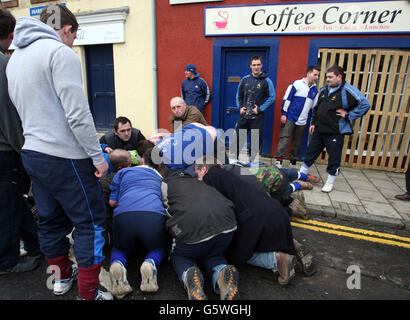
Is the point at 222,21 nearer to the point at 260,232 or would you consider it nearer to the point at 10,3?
the point at 260,232

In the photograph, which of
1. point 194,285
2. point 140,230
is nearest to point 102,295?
point 140,230

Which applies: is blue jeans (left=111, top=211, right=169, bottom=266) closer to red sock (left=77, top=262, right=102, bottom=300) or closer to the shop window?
red sock (left=77, top=262, right=102, bottom=300)

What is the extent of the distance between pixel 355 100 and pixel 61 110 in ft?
13.5

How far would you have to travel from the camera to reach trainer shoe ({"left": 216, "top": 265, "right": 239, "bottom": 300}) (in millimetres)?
2096

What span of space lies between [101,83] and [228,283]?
25.6 ft

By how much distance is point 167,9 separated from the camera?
6738 millimetres

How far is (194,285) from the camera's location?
7.00 feet

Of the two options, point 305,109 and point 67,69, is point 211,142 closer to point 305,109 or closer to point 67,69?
point 67,69

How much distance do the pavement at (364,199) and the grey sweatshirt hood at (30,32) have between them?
367 centimetres

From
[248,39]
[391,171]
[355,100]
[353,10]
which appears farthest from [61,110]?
[391,171]

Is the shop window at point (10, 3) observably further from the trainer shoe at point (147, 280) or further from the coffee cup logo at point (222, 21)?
the trainer shoe at point (147, 280)

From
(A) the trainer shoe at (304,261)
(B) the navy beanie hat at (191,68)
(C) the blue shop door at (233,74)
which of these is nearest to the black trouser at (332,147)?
(C) the blue shop door at (233,74)

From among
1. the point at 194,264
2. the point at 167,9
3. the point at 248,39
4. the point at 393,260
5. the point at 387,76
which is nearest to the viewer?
the point at 194,264

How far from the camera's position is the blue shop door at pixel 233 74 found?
252 inches
